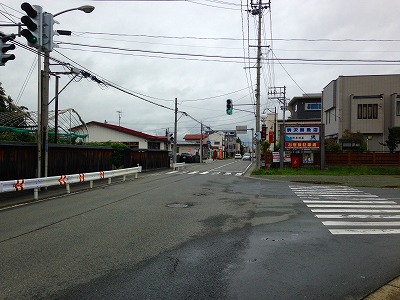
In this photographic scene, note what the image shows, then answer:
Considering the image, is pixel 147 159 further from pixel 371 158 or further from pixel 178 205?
pixel 178 205

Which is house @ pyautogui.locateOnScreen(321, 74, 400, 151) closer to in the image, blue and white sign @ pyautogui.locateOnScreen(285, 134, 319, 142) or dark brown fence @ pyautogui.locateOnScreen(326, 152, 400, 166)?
dark brown fence @ pyautogui.locateOnScreen(326, 152, 400, 166)

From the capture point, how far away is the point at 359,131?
38844 mm

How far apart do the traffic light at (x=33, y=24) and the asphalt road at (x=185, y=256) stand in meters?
4.98

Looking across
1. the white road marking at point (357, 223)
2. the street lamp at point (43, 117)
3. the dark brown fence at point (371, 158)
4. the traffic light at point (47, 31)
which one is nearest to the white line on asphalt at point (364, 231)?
the white road marking at point (357, 223)

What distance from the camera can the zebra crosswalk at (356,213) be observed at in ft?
A: 28.0

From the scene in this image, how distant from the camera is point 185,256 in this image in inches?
239

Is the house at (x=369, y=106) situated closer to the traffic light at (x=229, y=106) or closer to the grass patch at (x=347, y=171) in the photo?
the grass patch at (x=347, y=171)

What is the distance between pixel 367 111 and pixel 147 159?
25.1 meters

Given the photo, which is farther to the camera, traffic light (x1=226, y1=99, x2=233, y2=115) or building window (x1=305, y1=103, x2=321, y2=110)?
building window (x1=305, y1=103, x2=321, y2=110)

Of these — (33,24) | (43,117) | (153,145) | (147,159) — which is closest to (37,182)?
(43,117)

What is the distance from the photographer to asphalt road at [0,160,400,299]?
4.66 m

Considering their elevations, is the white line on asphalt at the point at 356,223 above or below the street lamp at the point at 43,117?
below

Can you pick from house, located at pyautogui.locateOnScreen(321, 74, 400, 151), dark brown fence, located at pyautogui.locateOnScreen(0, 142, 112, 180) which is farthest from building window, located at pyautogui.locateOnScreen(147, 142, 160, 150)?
dark brown fence, located at pyautogui.locateOnScreen(0, 142, 112, 180)

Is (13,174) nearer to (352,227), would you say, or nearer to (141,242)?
(141,242)
